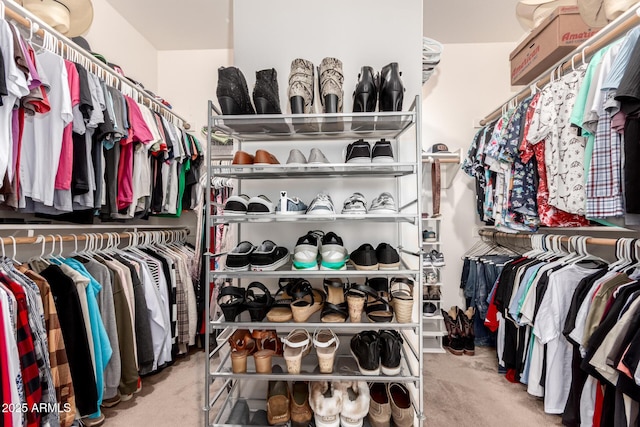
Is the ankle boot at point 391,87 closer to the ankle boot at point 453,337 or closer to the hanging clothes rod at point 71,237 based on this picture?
the hanging clothes rod at point 71,237

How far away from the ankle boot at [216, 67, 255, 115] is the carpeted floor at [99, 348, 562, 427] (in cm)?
153

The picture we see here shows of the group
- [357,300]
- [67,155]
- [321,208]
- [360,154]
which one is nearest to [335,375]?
[357,300]

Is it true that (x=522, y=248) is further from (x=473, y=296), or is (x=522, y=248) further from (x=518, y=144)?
(x=518, y=144)

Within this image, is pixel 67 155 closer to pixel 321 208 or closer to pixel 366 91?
pixel 321 208

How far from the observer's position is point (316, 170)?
4.67ft

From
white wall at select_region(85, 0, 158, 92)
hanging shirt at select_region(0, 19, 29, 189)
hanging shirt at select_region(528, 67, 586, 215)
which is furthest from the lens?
white wall at select_region(85, 0, 158, 92)

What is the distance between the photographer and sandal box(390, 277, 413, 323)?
1328 millimetres

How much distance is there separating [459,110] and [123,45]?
9.54ft

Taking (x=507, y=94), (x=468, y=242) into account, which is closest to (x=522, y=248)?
(x=468, y=242)

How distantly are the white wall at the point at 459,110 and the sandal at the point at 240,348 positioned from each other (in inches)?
83.7

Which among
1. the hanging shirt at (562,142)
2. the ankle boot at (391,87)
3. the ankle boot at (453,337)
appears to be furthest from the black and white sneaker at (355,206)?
the ankle boot at (453,337)

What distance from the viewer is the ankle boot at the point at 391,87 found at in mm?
1389

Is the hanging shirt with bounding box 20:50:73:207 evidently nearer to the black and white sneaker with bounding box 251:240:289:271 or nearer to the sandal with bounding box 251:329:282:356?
the black and white sneaker with bounding box 251:240:289:271

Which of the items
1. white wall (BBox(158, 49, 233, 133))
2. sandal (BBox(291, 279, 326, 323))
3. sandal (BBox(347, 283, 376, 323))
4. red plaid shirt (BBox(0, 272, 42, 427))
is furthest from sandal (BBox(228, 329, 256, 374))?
white wall (BBox(158, 49, 233, 133))
